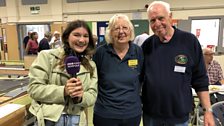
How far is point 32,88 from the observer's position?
1276 mm

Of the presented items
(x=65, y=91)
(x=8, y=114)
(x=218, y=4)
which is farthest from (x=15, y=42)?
(x=65, y=91)

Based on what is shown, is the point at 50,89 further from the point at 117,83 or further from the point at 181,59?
the point at 181,59

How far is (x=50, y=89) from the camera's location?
127 centimetres

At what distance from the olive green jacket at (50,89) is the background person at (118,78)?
10.2 inches

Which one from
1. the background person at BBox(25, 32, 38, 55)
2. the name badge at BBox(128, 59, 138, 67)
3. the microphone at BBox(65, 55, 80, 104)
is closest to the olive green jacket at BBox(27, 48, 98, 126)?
the microphone at BBox(65, 55, 80, 104)

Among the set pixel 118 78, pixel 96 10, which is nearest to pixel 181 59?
pixel 118 78

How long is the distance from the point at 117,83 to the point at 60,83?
423 mm

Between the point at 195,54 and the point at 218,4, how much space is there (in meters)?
5.76

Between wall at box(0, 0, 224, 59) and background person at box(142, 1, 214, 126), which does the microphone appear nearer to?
background person at box(142, 1, 214, 126)

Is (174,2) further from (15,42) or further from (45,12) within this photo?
(15,42)

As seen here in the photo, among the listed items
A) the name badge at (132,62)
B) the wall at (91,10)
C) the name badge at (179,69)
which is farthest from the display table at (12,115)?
the wall at (91,10)

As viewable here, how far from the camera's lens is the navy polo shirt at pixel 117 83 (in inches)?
62.5

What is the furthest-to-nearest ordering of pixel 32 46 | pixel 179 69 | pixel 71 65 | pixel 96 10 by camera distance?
pixel 96 10 < pixel 32 46 < pixel 179 69 < pixel 71 65

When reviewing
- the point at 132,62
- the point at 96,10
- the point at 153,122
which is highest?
the point at 96,10
